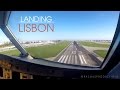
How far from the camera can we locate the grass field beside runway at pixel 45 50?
3.53 metres

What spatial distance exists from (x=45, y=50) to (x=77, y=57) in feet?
1.55

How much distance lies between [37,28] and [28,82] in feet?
2.67

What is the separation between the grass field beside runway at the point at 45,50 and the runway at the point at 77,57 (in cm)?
8

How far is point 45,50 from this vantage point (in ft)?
11.7

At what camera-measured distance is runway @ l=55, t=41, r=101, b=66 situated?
3518 mm

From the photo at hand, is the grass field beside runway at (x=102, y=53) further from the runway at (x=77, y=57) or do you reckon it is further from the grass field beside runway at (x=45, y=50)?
the grass field beside runway at (x=45, y=50)

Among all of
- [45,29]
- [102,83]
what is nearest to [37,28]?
[45,29]

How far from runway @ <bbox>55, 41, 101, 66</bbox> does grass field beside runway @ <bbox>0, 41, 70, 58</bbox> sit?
0.08 meters

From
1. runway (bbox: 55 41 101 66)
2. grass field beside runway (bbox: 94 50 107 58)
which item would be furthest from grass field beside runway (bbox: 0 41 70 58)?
grass field beside runway (bbox: 94 50 107 58)

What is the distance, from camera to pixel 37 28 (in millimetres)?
3506

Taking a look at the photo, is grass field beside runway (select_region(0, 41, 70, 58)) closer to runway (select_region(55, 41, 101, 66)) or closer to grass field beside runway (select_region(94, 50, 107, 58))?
runway (select_region(55, 41, 101, 66))

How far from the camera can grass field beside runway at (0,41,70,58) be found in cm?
353

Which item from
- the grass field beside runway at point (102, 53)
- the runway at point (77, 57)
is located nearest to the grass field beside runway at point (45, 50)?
the runway at point (77, 57)

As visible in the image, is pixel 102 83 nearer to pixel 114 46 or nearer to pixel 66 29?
pixel 114 46
